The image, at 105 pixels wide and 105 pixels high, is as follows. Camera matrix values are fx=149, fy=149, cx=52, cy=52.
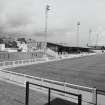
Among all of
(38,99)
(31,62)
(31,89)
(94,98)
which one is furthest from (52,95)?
(31,62)

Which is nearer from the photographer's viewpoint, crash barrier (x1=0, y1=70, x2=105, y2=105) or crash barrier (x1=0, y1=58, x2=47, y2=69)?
crash barrier (x1=0, y1=70, x2=105, y2=105)

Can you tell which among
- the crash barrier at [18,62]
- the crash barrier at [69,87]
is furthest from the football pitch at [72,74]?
the crash barrier at [69,87]

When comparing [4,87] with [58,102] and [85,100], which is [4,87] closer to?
[58,102]

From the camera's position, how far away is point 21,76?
12906mm

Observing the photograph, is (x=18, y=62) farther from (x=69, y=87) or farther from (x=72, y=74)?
(x=69, y=87)

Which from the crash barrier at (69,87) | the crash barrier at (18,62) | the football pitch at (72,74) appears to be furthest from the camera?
the crash barrier at (18,62)

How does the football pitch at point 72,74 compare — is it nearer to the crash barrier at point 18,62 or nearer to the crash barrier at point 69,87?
the crash barrier at point 18,62

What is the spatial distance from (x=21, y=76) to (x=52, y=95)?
162 inches

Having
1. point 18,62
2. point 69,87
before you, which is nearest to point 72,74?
point 69,87

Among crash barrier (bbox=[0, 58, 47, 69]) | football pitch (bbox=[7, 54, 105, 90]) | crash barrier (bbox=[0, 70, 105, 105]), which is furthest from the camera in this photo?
crash barrier (bbox=[0, 58, 47, 69])

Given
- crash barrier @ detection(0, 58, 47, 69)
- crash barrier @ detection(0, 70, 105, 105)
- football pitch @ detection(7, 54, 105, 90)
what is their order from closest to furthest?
crash barrier @ detection(0, 70, 105, 105) < football pitch @ detection(7, 54, 105, 90) < crash barrier @ detection(0, 58, 47, 69)

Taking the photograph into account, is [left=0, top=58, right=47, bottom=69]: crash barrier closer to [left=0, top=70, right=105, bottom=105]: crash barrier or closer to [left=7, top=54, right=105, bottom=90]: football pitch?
[left=7, top=54, right=105, bottom=90]: football pitch

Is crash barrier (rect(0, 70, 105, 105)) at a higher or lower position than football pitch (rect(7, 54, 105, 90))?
higher

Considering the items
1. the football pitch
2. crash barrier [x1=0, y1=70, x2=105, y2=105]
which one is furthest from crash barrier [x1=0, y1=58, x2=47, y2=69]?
crash barrier [x1=0, y1=70, x2=105, y2=105]
